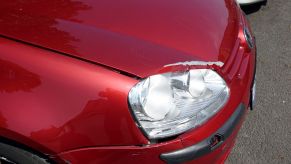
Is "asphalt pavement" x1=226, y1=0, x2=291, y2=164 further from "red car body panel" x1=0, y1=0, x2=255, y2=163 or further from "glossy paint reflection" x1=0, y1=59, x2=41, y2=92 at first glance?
"glossy paint reflection" x1=0, y1=59, x2=41, y2=92

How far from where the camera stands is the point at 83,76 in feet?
5.25

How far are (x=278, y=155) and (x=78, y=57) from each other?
5.35ft

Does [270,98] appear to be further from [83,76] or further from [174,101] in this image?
[83,76]

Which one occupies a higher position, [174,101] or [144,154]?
[174,101]

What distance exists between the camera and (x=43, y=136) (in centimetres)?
166

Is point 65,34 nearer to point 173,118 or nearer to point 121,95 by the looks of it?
point 121,95

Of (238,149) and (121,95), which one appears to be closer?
(121,95)

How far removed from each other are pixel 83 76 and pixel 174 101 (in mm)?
389

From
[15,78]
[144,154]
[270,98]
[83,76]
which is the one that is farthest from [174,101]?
[270,98]

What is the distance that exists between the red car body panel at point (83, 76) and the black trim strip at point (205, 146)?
0.03 metres

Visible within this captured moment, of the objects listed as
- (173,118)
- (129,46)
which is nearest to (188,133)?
(173,118)

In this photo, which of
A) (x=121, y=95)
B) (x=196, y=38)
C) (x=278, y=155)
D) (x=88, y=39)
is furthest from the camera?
(x=278, y=155)

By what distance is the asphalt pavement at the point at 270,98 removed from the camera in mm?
2672

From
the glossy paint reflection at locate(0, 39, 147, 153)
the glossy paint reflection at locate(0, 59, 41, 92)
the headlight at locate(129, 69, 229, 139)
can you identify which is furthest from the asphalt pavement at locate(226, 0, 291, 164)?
the glossy paint reflection at locate(0, 59, 41, 92)
